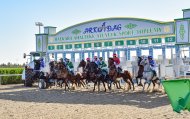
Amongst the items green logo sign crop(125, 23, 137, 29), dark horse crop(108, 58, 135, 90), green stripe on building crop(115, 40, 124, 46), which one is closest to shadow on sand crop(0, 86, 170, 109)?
dark horse crop(108, 58, 135, 90)

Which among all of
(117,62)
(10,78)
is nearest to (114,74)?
(117,62)

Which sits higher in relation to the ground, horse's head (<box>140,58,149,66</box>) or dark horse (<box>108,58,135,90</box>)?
horse's head (<box>140,58,149,66</box>)

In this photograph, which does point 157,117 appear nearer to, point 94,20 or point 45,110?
point 45,110

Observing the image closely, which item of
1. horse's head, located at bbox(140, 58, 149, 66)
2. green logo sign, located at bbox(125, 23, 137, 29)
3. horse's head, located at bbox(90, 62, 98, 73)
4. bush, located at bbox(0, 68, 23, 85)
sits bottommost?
bush, located at bbox(0, 68, 23, 85)

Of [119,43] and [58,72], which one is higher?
[119,43]

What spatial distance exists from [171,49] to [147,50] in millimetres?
1756

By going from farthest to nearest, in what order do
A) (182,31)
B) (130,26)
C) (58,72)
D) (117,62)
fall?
(130,26) → (58,72) → (182,31) → (117,62)

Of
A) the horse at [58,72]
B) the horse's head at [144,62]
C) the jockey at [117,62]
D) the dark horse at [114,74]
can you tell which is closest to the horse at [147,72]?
the horse's head at [144,62]

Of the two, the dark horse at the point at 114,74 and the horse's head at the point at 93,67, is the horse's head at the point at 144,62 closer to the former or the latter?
the dark horse at the point at 114,74

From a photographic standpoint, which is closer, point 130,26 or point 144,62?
point 144,62

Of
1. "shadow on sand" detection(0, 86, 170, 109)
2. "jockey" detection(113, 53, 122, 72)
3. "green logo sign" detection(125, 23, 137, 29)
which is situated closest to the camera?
"shadow on sand" detection(0, 86, 170, 109)

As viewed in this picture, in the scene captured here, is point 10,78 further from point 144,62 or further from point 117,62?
point 144,62

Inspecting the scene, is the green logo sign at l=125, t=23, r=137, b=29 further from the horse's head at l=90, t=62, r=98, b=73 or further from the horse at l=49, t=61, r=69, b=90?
the horse at l=49, t=61, r=69, b=90

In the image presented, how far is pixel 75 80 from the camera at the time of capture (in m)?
22.3
